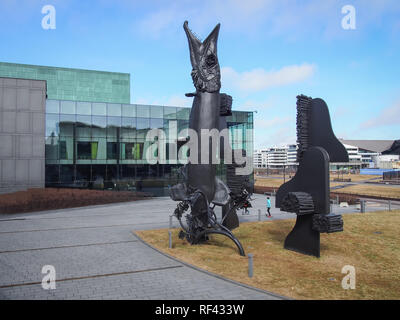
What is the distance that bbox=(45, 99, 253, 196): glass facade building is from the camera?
31.5 m

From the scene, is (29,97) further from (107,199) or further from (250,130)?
(250,130)

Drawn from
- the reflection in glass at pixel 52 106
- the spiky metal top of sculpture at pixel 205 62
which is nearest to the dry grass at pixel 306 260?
the spiky metal top of sculpture at pixel 205 62

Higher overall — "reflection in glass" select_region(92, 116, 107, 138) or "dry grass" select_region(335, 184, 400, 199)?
"reflection in glass" select_region(92, 116, 107, 138)

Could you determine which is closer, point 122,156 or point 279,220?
point 279,220

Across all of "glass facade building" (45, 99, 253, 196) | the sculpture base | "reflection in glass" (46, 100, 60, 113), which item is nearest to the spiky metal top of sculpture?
the sculpture base

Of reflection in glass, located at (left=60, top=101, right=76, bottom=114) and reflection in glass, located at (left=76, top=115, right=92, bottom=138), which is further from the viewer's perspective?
→ reflection in glass, located at (left=76, top=115, right=92, bottom=138)

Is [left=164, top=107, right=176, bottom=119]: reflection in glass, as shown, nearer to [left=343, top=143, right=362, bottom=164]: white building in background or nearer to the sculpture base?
the sculpture base

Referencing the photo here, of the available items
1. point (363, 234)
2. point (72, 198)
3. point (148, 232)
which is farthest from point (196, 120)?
point (72, 198)

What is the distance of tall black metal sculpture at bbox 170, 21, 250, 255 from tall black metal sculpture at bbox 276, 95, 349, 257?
2.46 metres

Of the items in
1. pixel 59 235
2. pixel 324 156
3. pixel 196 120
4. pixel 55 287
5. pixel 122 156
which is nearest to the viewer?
pixel 55 287

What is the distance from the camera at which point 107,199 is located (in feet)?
90.5

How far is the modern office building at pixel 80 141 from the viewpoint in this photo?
94.4 ft

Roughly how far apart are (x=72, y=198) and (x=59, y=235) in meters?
11.2

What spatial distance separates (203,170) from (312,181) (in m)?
4.02
